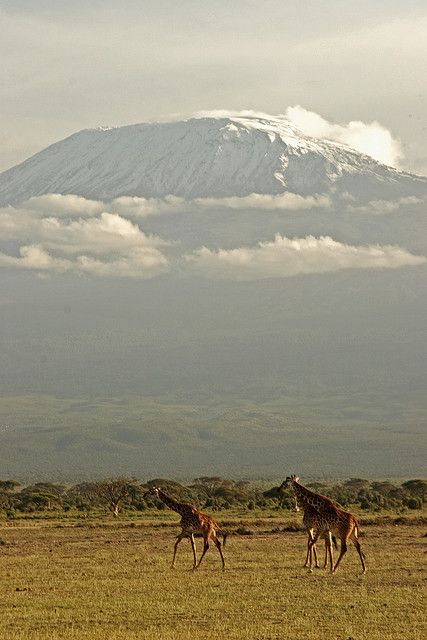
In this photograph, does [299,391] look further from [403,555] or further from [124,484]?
[403,555]

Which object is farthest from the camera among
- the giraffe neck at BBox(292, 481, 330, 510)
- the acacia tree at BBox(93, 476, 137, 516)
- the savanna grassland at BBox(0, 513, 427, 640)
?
the acacia tree at BBox(93, 476, 137, 516)

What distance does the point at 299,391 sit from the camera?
19388cm

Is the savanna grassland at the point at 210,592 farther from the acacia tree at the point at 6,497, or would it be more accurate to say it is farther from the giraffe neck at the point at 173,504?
the acacia tree at the point at 6,497

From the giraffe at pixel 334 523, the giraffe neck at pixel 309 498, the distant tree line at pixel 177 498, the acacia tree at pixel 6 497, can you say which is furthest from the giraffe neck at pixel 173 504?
the acacia tree at pixel 6 497

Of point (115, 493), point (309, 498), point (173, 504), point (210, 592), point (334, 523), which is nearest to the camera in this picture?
point (210, 592)

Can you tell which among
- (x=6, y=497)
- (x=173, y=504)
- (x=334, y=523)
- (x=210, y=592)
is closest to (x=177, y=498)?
(x=6, y=497)

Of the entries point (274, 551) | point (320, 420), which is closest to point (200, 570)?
point (274, 551)

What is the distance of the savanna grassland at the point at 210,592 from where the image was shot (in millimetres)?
15906

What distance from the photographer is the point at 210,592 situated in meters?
18.9

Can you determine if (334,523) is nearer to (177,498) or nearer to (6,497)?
(177,498)

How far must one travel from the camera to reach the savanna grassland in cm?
1591

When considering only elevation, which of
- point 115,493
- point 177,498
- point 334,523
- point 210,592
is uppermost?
point 177,498

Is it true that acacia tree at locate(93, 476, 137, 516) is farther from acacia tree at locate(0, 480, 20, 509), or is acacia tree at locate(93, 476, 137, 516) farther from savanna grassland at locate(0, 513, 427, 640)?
savanna grassland at locate(0, 513, 427, 640)

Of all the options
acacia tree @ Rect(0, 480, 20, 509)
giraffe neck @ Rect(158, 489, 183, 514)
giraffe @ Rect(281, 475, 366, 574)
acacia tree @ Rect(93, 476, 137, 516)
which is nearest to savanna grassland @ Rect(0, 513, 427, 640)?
giraffe @ Rect(281, 475, 366, 574)
